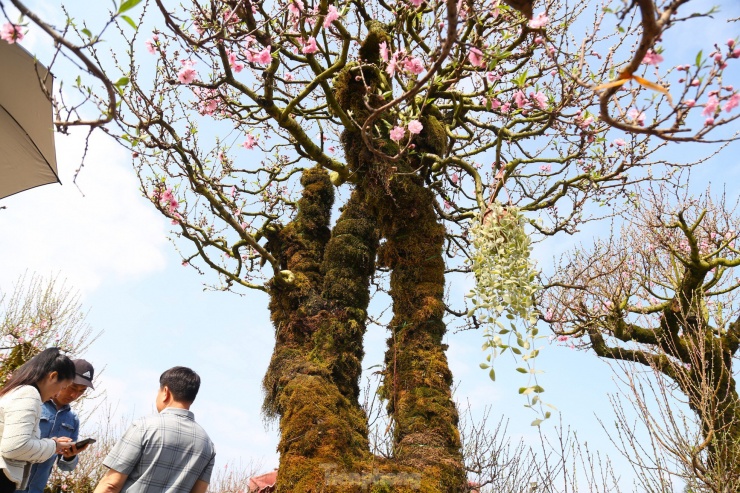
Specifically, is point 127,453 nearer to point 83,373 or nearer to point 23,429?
point 23,429

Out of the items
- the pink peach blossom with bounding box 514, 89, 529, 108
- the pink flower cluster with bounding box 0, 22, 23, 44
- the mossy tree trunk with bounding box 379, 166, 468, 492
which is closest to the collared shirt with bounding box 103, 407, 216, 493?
the mossy tree trunk with bounding box 379, 166, 468, 492

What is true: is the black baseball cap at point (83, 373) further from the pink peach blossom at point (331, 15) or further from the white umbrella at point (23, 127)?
the pink peach blossom at point (331, 15)

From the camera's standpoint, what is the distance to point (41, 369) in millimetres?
3055

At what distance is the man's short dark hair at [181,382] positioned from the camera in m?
2.87

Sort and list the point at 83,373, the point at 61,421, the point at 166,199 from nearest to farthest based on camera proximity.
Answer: the point at 83,373 < the point at 61,421 < the point at 166,199

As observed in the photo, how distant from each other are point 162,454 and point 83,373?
4.57ft

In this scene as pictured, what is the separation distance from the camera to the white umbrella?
3746mm

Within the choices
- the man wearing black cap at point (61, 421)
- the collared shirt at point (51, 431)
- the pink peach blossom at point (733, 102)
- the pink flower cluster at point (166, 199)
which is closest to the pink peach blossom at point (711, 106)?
the pink peach blossom at point (733, 102)

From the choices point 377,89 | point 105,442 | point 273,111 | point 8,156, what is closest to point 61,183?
point 8,156

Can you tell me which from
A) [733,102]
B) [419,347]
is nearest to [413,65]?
[419,347]

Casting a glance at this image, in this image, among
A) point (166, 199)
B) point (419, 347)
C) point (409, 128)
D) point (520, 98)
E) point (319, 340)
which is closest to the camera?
point (409, 128)

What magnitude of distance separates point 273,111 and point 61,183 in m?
1.87

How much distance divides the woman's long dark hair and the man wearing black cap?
484 millimetres

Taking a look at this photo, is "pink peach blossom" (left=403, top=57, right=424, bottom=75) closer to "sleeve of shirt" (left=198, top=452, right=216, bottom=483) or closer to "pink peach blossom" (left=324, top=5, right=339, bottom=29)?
"pink peach blossom" (left=324, top=5, right=339, bottom=29)
